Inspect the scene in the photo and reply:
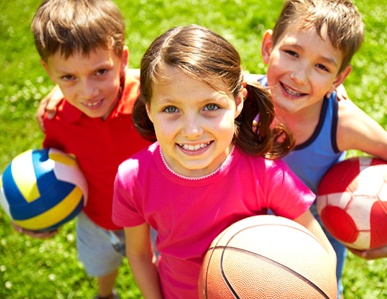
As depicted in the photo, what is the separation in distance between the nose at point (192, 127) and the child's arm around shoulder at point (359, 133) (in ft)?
3.65

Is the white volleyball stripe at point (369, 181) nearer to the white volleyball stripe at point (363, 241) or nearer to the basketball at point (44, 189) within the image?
the white volleyball stripe at point (363, 241)

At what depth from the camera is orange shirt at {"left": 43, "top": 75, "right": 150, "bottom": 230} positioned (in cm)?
318

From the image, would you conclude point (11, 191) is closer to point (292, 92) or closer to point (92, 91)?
point (92, 91)

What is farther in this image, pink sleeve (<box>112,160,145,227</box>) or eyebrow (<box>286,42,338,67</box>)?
eyebrow (<box>286,42,338,67</box>)

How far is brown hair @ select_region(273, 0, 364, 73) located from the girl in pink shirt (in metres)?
0.56

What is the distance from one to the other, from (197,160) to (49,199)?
4.53 feet

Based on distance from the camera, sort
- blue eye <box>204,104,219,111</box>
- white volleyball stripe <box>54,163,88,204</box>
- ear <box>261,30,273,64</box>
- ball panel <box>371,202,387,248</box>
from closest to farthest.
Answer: blue eye <box>204,104,219,111</box> → ball panel <box>371,202,387,248</box> → ear <box>261,30,273,64</box> → white volleyball stripe <box>54,163,88,204</box>

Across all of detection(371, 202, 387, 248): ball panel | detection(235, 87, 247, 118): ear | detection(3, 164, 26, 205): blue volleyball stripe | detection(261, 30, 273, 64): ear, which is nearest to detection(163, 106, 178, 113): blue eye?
detection(235, 87, 247, 118): ear

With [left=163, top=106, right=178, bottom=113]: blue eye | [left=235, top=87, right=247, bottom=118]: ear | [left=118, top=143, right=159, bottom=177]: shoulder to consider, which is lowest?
[left=118, top=143, right=159, bottom=177]: shoulder

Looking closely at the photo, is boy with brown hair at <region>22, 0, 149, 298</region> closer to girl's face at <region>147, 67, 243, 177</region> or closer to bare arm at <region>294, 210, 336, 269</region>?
girl's face at <region>147, 67, 243, 177</region>

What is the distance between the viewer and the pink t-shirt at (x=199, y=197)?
2.46 metres

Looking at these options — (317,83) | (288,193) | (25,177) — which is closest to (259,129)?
(288,193)

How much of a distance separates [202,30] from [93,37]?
90cm

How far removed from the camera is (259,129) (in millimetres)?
2604
